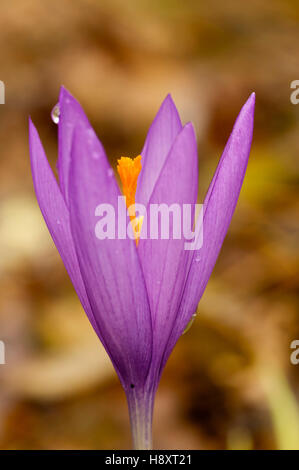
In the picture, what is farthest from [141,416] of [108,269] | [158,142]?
[158,142]

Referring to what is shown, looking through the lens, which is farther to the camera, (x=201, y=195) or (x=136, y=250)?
(x=201, y=195)

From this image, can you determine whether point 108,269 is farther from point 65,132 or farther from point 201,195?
point 201,195

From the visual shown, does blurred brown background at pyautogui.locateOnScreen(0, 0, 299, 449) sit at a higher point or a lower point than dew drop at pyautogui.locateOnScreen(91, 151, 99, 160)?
higher

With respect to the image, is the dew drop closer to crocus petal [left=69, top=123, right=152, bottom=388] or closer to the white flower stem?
crocus petal [left=69, top=123, right=152, bottom=388]

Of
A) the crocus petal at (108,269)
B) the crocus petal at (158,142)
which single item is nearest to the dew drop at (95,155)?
the crocus petal at (108,269)

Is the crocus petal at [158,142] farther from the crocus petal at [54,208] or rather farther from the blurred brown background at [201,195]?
the blurred brown background at [201,195]

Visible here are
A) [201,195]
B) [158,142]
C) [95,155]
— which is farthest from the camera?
[201,195]

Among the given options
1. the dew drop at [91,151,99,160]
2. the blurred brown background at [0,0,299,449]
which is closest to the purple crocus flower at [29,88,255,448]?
the dew drop at [91,151,99,160]

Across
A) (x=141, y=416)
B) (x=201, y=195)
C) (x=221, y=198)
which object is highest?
(x=201, y=195)

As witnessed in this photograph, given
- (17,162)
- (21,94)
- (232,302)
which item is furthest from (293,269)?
(21,94)

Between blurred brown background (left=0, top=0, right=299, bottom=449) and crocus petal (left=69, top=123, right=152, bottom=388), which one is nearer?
crocus petal (left=69, top=123, right=152, bottom=388)
